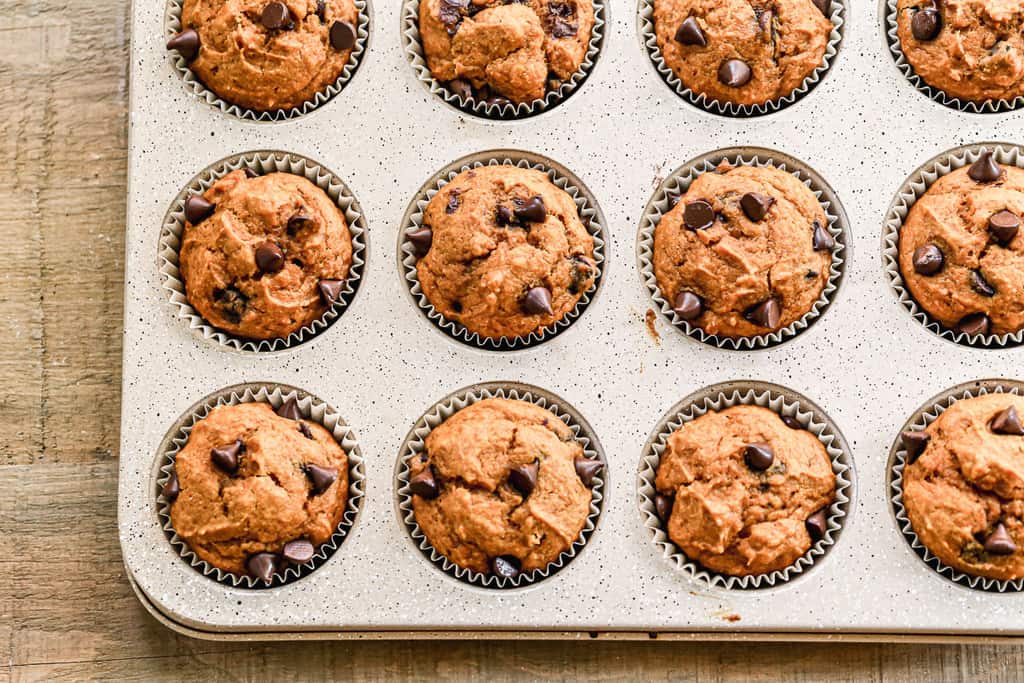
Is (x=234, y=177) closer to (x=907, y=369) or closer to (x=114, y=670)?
(x=114, y=670)

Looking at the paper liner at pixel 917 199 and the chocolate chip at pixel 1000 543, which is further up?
the paper liner at pixel 917 199

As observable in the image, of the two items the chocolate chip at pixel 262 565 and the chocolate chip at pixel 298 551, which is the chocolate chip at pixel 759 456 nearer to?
the chocolate chip at pixel 298 551

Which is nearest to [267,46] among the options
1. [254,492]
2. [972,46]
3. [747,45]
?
[254,492]

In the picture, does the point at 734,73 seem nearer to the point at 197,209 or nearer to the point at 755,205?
the point at 755,205

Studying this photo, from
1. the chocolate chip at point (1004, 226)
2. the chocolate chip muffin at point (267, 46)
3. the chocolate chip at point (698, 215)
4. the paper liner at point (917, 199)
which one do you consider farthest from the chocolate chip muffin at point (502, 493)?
the chocolate chip at point (1004, 226)

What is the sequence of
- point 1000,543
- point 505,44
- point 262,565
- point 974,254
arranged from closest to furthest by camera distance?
1. point 1000,543
2. point 262,565
3. point 974,254
4. point 505,44
